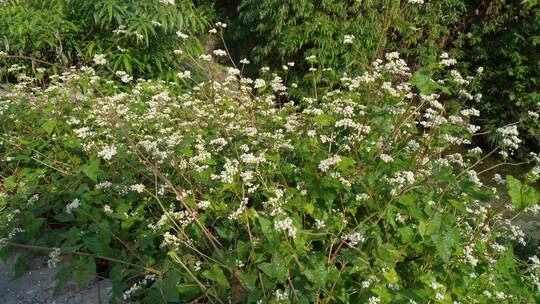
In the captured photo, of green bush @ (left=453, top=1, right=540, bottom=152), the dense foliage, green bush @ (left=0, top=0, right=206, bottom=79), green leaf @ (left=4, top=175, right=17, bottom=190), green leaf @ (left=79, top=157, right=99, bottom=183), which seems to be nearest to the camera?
green leaf @ (left=79, top=157, right=99, bottom=183)

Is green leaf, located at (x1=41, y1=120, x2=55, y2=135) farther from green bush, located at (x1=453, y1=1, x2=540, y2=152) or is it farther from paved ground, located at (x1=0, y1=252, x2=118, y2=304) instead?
green bush, located at (x1=453, y1=1, x2=540, y2=152)

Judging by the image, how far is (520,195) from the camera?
165cm

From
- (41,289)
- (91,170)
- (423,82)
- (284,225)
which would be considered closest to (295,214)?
(284,225)

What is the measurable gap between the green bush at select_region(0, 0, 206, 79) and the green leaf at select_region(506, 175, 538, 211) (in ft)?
11.5

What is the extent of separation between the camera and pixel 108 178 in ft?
8.24

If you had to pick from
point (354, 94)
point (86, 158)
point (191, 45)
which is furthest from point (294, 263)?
point (191, 45)

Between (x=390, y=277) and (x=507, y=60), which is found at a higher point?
(x=390, y=277)

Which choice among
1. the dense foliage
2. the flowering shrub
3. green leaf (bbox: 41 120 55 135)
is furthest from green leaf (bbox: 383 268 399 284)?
the dense foliage

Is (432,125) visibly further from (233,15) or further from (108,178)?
(233,15)

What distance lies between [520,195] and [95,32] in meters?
4.39

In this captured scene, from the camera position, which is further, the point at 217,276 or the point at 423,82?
the point at 423,82

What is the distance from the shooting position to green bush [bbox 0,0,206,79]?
4.57m

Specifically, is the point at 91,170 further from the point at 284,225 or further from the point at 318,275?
the point at 318,275

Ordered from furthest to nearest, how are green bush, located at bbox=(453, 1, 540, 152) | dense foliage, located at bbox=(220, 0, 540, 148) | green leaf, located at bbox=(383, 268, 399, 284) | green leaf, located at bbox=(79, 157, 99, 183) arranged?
green bush, located at bbox=(453, 1, 540, 152) → dense foliage, located at bbox=(220, 0, 540, 148) → green leaf, located at bbox=(79, 157, 99, 183) → green leaf, located at bbox=(383, 268, 399, 284)
